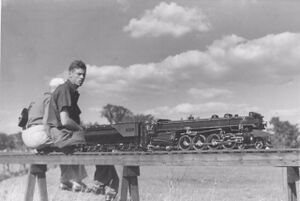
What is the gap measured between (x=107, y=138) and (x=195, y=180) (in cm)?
609

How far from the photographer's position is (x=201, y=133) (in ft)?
33.1

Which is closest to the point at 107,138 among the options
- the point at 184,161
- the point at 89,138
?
the point at 89,138

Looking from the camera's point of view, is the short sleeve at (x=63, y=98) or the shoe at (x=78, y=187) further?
the shoe at (x=78, y=187)

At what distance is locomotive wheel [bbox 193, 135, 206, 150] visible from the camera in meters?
9.84

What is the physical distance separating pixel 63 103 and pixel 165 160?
1.23 metres

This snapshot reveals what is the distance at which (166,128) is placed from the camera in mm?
10984

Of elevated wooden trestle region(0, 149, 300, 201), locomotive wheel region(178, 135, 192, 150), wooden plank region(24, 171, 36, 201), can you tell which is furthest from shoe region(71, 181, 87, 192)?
locomotive wheel region(178, 135, 192, 150)

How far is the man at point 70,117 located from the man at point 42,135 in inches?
5.6

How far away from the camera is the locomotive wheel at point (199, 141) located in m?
9.84

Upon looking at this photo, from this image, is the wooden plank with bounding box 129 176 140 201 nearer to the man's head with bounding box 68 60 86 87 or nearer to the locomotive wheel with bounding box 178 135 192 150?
the man's head with bounding box 68 60 86 87

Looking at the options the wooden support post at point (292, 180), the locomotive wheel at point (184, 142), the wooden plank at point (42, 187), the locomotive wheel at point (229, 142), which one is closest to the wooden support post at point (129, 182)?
the wooden plank at point (42, 187)

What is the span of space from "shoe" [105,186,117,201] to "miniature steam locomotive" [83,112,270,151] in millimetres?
4841

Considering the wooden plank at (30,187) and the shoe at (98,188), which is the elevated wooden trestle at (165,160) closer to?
the wooden plank at (30,187)

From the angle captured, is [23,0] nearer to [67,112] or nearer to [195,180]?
[67,112]
